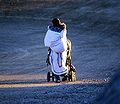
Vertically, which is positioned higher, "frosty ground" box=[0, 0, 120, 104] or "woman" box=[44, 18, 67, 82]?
"woman" box=[44, 18, 67, 82]

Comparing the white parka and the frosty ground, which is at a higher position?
the white parka

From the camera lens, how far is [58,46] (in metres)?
13.5

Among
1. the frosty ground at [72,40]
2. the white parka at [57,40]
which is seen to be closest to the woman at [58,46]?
the white parka at [57,40]

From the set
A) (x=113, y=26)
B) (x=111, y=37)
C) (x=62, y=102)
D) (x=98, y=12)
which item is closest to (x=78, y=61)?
(x=111, y=37)

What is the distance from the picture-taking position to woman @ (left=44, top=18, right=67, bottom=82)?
44.1ft

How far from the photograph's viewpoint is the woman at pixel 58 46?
13.4 meters

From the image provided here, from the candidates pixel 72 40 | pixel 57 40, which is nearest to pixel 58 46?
pixel 57 40

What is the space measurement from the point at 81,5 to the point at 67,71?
2727 centimetres

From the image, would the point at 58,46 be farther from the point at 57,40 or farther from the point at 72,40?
the point at 72,40

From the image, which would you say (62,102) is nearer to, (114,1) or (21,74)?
(21,74)

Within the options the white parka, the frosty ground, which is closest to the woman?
the white parka

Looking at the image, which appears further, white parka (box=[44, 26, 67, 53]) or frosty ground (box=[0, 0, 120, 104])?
frosty ground (box=[0, 0, 120, 104])

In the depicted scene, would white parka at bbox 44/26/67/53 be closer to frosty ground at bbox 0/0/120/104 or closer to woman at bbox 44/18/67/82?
woman at bbox 44/18/67/82

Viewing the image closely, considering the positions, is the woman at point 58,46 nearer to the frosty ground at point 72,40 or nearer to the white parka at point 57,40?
the white parka at point 57,40
